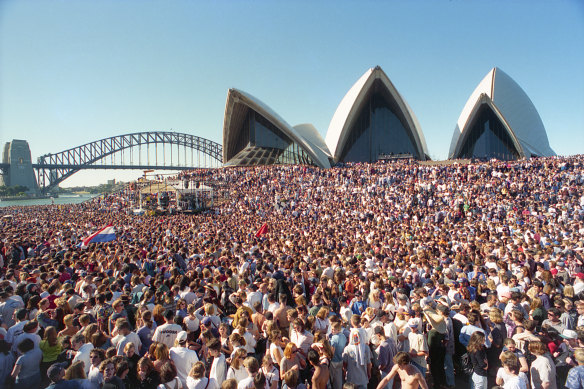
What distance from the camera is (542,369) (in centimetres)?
328

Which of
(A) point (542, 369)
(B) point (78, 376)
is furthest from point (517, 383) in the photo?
(B) point (78, 376)

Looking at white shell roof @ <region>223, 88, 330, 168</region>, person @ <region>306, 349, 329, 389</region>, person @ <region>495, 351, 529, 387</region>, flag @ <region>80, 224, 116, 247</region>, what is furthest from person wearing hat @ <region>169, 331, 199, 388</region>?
white shell roof @ <region>223, 88, 330, 168</region>

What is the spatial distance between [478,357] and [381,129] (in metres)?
40.3

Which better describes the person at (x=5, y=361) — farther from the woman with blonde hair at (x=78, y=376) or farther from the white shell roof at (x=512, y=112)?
the white shell roof at (x=512, y=112)

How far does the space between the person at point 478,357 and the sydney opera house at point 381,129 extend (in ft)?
115

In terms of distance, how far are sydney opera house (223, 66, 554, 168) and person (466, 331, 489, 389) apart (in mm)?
35131

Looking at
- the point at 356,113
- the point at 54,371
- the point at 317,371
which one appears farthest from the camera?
the point at 356,113

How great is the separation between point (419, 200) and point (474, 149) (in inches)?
939

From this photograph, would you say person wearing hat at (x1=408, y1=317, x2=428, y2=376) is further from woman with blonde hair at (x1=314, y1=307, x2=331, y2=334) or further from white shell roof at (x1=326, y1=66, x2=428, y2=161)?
white shell roof at (x1=326, y1=66, x2=428, y2=161)

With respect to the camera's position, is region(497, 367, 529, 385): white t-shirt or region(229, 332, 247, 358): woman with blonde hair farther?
region(229, 332, 247, 358): woman with blonde hair

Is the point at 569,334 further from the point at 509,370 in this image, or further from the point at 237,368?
the point at 237,368

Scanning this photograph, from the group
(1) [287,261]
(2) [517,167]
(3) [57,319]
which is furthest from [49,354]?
(2) [517,167]

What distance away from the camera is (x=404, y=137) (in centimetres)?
4203

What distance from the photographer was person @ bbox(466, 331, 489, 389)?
142 inches
